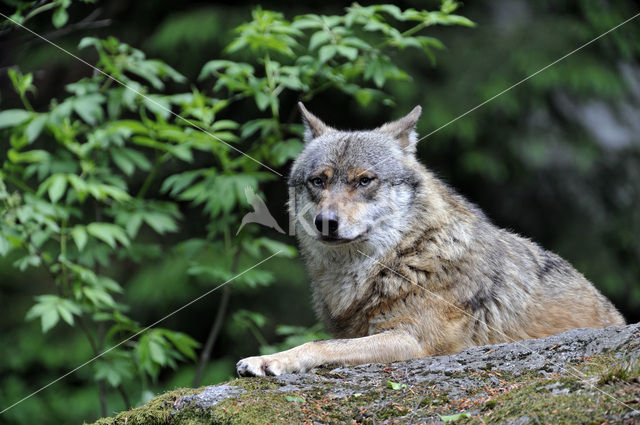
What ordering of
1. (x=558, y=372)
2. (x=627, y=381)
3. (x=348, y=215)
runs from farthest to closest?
(x=348, y=215)
(x=558, y=372)
(x=627, y=381)

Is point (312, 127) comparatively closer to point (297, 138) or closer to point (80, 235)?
point (80, 235)

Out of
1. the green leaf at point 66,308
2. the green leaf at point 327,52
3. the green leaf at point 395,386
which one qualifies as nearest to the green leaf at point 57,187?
the green leaf at point 66,308

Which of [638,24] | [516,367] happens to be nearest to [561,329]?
[516,367]

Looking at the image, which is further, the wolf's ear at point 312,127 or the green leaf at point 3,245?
the wolf's ear at point 312,127

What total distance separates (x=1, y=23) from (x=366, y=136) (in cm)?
291

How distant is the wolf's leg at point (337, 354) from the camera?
353 centimetres

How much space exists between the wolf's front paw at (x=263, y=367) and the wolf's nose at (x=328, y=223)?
33.3 inches

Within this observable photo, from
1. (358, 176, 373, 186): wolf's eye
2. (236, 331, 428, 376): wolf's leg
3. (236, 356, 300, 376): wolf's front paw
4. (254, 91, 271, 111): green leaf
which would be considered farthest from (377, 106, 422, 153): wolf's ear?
(236, 356, 300, 376): wolf's front paw

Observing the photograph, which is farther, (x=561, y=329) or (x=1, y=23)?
(x=1, y=23)

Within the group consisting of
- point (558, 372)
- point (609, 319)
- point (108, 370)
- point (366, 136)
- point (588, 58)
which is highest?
point (588, 58)

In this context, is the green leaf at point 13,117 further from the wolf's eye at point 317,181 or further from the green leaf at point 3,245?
the wolf's eye at point 317,181

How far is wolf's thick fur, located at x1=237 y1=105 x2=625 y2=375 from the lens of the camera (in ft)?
13.4

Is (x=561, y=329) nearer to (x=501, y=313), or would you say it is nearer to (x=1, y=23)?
(x=501, y=313)

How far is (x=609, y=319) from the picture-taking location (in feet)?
15.3
